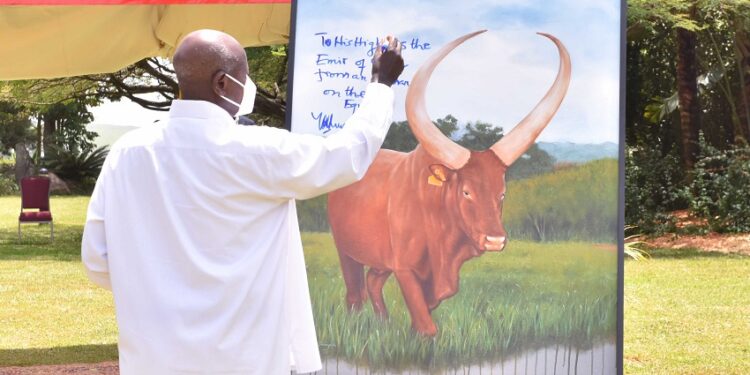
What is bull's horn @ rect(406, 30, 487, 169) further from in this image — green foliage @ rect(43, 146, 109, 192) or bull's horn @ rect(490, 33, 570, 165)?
green foliage @ rect(43, 146, 109, 192)

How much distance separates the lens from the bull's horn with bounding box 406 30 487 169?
4.77 m

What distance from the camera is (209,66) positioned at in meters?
2.61

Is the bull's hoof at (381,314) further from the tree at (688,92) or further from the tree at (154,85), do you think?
the tree at (688,92)

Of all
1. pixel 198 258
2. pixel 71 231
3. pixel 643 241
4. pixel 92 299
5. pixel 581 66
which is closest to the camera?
pixel 198 258

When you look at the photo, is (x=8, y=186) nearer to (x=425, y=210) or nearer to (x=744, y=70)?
(x=744, y=70)

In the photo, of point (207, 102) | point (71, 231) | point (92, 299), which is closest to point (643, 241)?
point (92, 299)

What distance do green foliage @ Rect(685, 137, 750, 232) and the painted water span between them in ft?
38.4

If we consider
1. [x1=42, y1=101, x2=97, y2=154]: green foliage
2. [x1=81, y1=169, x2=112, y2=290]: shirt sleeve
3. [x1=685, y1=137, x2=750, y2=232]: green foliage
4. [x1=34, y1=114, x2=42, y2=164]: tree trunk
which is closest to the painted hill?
[x1=81, y1=169, x2=112, y2=290]: shirt sleeve

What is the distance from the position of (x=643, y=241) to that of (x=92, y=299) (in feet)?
28.4

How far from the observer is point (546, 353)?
472 centimetres

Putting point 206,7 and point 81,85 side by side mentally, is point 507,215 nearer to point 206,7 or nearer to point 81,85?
point 206,7

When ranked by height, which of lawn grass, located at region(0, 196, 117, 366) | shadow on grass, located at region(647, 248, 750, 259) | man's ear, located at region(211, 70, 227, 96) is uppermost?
man's ear, located at region(211, 70, 227, 96)

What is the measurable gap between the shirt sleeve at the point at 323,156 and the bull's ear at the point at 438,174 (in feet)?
7.20

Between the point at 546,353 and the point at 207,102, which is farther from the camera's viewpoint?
the point at 546,353
